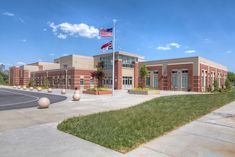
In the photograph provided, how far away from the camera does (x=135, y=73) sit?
148 ft

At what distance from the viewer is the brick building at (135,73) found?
3569 centimetres

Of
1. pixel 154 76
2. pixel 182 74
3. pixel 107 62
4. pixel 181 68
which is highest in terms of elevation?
pixel 107 62

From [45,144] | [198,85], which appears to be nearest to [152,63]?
[198,85]

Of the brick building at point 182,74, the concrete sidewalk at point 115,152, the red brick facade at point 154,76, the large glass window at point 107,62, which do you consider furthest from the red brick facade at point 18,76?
the concrete sidewalk at point 115,152

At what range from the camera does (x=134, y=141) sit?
227 inches

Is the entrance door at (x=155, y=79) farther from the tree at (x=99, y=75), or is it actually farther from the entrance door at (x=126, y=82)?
the tree at (x=99, y=75)

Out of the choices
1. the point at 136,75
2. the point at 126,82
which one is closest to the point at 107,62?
the point at 126,82

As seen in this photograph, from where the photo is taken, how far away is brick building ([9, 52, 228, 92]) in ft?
117

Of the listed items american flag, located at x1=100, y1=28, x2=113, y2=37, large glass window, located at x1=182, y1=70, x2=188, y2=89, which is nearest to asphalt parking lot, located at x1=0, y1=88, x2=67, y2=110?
american flag, located at x1=100, y1=28, x2=113, y2=37

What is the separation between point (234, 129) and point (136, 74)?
38203 millimetres

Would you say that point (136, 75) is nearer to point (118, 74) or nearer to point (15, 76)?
point (118, 74)

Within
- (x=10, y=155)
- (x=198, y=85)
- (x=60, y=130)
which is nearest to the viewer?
(x=10, y=155)

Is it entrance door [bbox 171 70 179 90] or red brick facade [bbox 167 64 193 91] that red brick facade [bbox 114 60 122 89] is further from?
entrance door [bbox 171 70 179 90]

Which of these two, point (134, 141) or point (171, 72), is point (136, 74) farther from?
point (134, 141)
